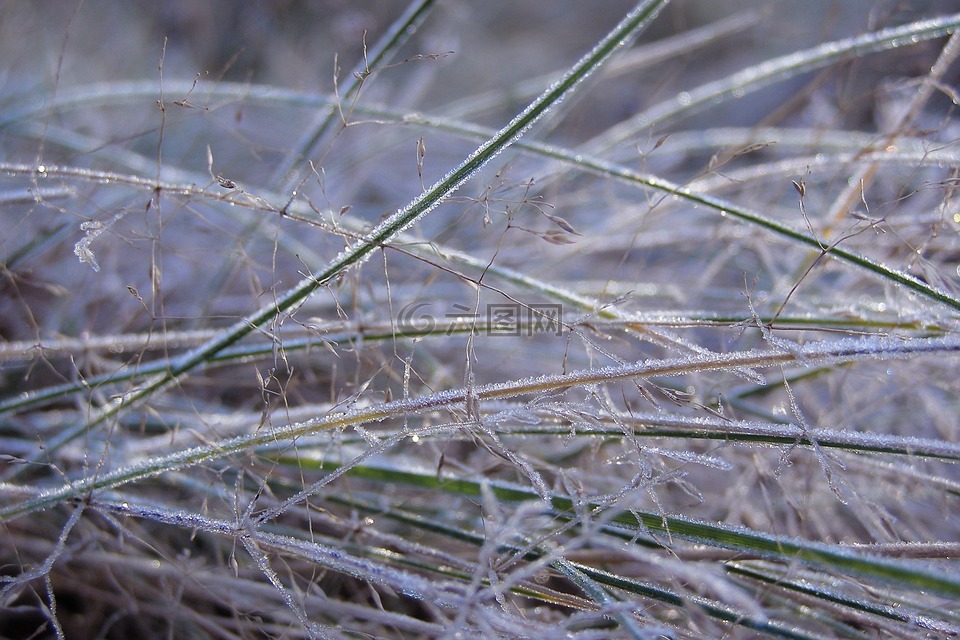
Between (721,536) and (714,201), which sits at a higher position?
(714,201)

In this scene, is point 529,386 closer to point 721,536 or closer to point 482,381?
point 721,536

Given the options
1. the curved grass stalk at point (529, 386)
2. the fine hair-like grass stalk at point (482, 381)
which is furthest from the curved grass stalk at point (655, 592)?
the curved grass stalk at point (529, 386)

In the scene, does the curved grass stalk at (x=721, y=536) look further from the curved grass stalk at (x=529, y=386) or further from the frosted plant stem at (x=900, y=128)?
the frosted plant stem at (x=900, y=128)

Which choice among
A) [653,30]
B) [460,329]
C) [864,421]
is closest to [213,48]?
[653,30]

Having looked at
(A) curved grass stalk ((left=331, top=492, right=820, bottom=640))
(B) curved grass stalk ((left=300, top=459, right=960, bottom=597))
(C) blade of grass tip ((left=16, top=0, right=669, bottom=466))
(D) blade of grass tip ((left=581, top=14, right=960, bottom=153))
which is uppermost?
(D) blade of grass tip ((left=581, top=14, right=960, bottom=153))

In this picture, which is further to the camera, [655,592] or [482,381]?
[482,381]

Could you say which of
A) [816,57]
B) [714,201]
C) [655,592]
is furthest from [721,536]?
[816,57]

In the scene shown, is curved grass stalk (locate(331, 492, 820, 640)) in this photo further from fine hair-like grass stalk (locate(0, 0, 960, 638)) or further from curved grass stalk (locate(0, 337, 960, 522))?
curved grass stalk (locate(0, 337, 960, 522))

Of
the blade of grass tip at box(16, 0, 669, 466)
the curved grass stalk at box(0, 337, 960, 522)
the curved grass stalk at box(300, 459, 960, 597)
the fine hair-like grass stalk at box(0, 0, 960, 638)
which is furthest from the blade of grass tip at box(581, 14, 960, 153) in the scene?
the curved grass stalk at box(300, 459, 960, 597)
